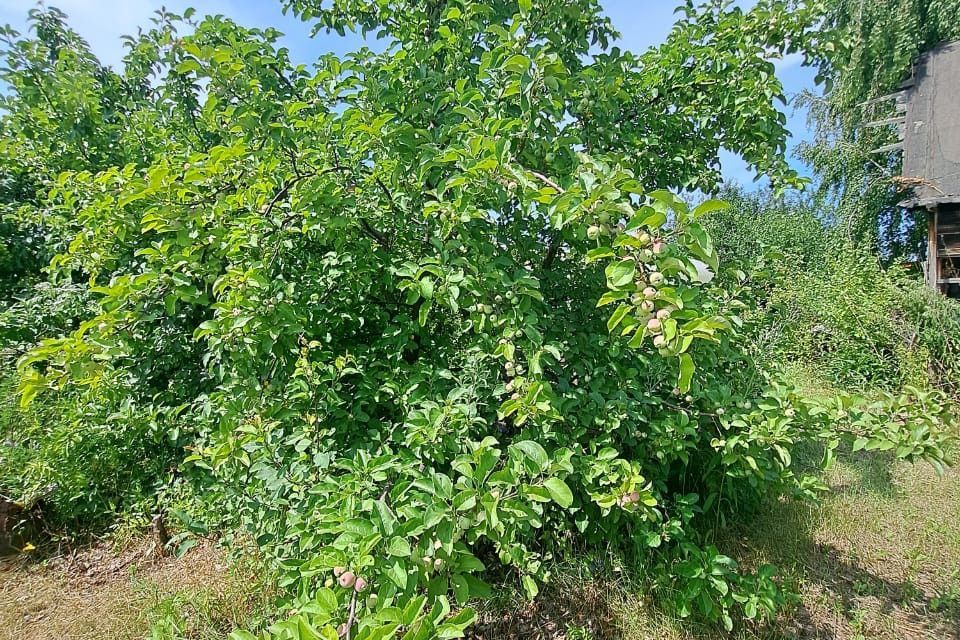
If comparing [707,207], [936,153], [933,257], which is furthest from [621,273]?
[936,153]

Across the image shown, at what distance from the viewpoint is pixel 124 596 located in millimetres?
2410

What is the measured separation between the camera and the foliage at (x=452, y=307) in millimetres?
1281

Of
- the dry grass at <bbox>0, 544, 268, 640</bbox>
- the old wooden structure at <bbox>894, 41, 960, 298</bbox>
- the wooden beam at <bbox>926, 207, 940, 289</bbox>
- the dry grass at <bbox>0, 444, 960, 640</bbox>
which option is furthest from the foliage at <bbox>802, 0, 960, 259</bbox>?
the dry grass at <bbox>0, 544, 268, 640</bbox>

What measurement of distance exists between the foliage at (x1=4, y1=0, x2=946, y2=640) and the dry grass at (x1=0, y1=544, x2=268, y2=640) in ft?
1.02

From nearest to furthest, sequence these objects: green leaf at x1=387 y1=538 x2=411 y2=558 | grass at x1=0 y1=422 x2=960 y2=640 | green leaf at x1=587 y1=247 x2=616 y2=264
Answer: green leaf at x1=387 y1=538 x2=411 y2=558, green leaf at x1=587 y1=247 x2=616 y2=264, grass at x1=0 y1=422 x2=960 y2=640

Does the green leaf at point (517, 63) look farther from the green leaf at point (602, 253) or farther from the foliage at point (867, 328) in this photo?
the foliage at point (867, 328)

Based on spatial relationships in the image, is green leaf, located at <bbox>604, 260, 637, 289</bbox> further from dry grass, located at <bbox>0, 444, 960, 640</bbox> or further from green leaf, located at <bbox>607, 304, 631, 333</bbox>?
dry grass, located at <bbox>0, 444, 960, 640</bbox>

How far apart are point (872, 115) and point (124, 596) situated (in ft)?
42.7

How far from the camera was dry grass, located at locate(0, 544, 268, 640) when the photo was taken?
2.20 meters

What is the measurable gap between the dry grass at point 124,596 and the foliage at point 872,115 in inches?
433

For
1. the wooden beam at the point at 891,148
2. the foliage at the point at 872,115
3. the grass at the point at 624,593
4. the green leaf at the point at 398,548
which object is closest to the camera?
the green leaf at the point at 398,548

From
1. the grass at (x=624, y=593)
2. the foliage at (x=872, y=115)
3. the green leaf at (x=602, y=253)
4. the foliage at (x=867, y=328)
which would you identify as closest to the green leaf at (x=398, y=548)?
the green leaf at (x=602, y=253)

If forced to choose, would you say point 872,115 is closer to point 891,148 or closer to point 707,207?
point 891,148

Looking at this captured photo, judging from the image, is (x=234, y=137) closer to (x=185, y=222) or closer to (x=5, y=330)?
(x=185, y=222)
